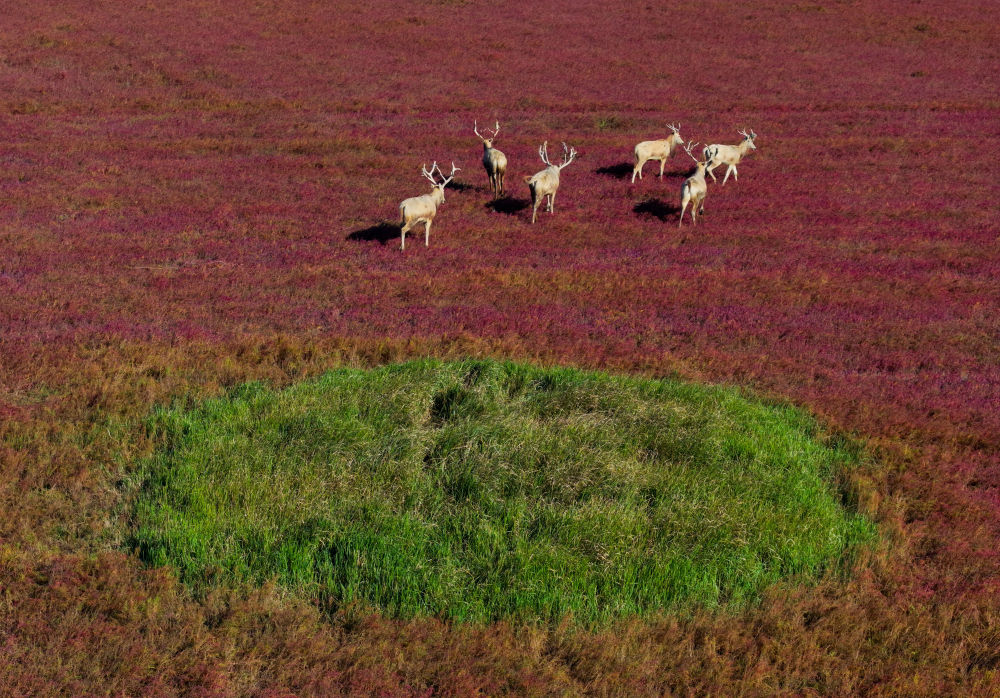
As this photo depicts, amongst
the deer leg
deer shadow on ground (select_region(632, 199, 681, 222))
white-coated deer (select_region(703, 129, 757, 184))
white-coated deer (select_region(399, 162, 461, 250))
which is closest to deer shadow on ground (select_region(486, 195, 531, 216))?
deer shadow on ground (select_region(632, 199, 681, 222))

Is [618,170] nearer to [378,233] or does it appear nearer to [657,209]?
[657,209]

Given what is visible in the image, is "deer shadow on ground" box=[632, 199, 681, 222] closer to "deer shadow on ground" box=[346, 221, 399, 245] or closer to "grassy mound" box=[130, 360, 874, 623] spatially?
"deer shadow on ground" box=[346, 221, 399, 245]

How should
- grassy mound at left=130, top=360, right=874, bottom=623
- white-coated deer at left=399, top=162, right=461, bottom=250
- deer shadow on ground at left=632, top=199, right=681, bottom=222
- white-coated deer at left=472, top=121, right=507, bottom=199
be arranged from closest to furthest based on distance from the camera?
grassy mound at left=130, top=360, right=874, bottom=623
white-coated deer at left=399, top=162, right=461, bottom=250
deer shadow on ground at left=632, top=199, right=681, bottom=222
white-coated deer at left=472, top=121, right=507, bottom=199

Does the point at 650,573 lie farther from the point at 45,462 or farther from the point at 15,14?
the point at 15,14

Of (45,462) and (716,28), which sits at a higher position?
(716,28)

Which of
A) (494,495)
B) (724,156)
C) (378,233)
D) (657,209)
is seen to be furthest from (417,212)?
(494,495)

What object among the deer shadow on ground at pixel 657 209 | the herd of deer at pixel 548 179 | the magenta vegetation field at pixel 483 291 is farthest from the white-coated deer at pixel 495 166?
the deer shadow on ground at pixel 657 209

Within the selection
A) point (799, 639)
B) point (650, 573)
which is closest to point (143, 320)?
point (650, 573)
